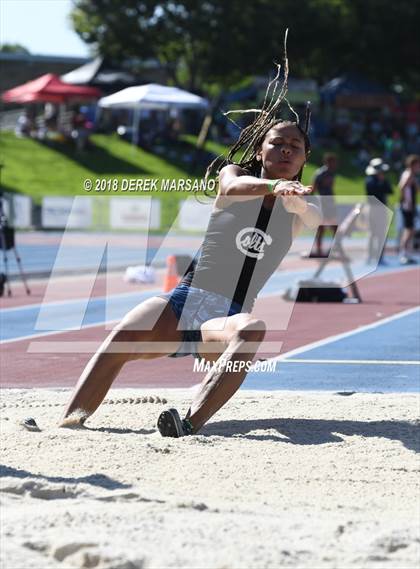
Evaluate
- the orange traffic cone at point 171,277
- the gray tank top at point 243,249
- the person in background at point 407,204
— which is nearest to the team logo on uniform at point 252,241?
the gray tank top at point 243,249

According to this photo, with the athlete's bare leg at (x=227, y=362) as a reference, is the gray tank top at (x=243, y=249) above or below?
above

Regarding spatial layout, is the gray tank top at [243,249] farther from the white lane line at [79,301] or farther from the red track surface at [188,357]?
the white lane line at [79,301]

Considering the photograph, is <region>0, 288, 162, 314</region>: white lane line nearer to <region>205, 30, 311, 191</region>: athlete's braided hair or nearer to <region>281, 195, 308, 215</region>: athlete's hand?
<region>205, 30, 311, 191</region>: athlete's braided hair

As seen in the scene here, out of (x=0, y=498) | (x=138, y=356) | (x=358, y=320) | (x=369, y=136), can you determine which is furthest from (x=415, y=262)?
(x=369, y=136)

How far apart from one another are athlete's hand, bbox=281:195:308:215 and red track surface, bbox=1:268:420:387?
112 inches

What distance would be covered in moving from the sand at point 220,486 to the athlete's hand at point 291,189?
4.43 ft

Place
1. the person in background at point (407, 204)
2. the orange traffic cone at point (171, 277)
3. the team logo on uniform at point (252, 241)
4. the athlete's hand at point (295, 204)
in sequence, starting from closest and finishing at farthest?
the athlete's hand at point (295, 204), the team logo on uniform at point (252, 241), the orange traffic cone at point (171, 277), the person in background at point (407, 204)

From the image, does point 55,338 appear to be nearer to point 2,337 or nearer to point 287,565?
point 2,337

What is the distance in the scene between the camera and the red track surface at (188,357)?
9.42 meters

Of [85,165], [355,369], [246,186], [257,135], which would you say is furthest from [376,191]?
[85,165]

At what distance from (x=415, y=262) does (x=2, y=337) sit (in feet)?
43.1

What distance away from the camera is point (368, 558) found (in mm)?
4398

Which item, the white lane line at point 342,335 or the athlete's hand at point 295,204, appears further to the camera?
the white lane line at point 342,335

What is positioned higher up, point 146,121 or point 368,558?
point 368,558
